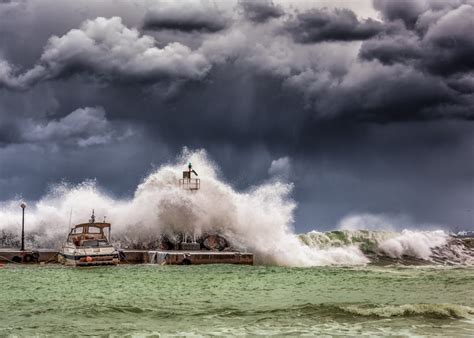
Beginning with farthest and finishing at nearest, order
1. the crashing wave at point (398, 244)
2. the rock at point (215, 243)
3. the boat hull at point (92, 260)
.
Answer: the crashing wave at point (398, 244), the rock at point (215, 243), the boat hull at point (92, 260)

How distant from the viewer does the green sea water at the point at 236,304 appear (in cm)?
1432

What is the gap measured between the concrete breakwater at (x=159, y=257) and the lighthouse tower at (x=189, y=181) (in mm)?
9033

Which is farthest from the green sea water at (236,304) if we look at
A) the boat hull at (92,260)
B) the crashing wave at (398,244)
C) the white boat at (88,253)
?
the crashing wave at (398,244)

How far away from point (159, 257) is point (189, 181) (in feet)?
35.2

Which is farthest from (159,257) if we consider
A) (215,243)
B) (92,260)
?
(215,243)

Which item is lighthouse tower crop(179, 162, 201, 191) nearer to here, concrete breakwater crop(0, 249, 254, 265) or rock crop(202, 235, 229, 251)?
rock crop(202, 235, 229, 251)

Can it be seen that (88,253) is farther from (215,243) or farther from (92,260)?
(215,243)

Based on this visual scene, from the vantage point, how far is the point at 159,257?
128ft

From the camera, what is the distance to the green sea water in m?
14.3

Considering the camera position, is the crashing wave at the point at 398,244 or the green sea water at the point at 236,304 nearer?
the green sea water at the point at 236,304

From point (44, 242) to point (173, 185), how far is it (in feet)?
32.7

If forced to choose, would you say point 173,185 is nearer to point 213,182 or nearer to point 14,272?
point 213,182

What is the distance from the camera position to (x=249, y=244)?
46438 millimetres

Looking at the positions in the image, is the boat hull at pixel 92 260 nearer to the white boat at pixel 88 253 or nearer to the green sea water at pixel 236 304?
the white boat at pixel 88 253
